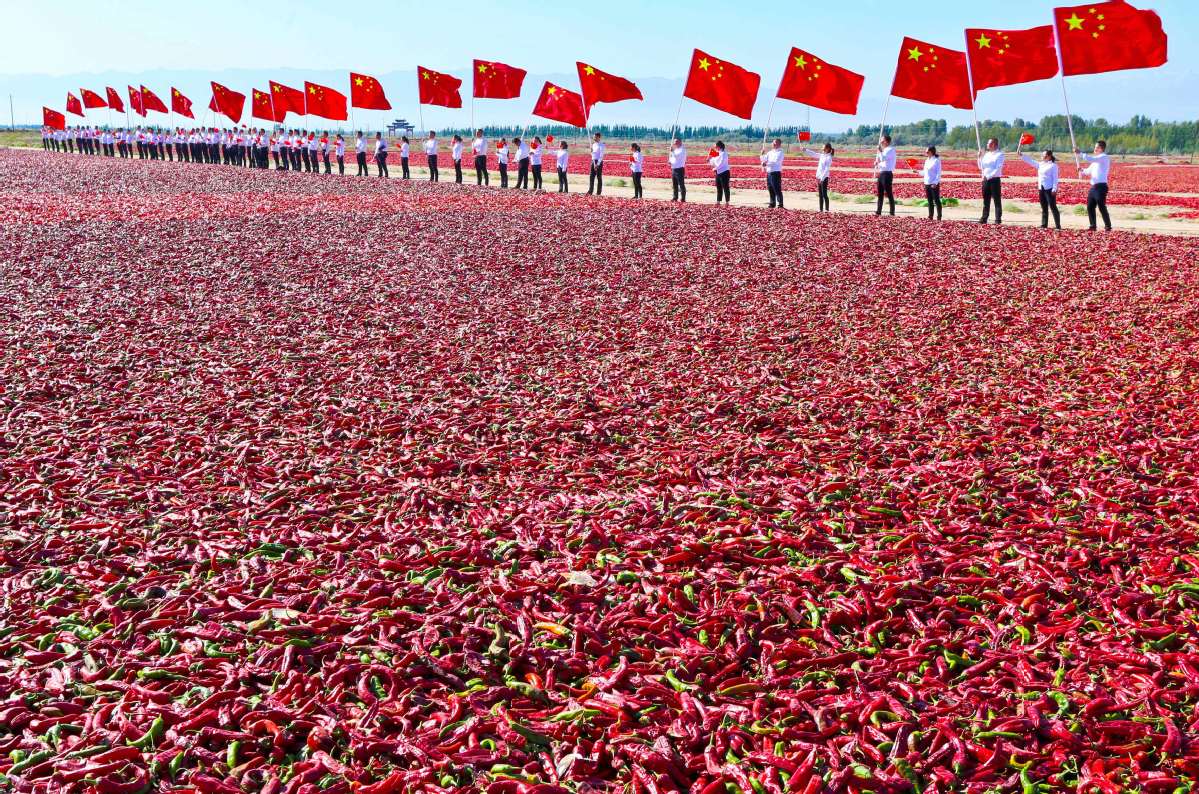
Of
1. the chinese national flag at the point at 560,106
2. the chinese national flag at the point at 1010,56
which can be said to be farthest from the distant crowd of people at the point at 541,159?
the chinese national flag at the point at 1010,56

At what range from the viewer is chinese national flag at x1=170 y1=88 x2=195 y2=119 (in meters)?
70.9

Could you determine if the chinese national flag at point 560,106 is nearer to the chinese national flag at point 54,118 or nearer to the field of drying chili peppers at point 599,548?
the field of drying chili peppers at point 599,548

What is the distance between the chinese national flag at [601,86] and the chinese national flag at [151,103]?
1856 inches

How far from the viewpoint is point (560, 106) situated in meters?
41.2

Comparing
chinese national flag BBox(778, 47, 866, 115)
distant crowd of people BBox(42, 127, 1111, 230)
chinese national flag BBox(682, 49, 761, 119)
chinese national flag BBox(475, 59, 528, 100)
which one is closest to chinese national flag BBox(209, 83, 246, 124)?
distant crowd of people BBox(42, 127, 1111, 230)

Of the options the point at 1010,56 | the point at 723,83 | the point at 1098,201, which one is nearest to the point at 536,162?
the point at 723,83

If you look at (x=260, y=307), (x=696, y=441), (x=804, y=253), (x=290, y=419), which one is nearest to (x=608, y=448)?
(x=696, y=441)

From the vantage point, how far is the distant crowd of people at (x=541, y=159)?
24.7m

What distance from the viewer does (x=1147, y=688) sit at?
15.2 ft

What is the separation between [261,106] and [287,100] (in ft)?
11.9

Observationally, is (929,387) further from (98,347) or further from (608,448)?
(98,347)

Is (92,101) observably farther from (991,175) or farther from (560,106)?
(991,175)

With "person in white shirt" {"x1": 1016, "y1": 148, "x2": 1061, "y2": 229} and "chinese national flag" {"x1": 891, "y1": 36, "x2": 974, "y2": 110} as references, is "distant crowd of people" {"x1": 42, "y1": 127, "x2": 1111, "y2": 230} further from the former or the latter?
"chinese national flag" {"x1": 891, "y1": 36, "x2": 974, "y2": 110}

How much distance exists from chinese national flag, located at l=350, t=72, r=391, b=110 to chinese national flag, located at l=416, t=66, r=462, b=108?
3.52 meters
